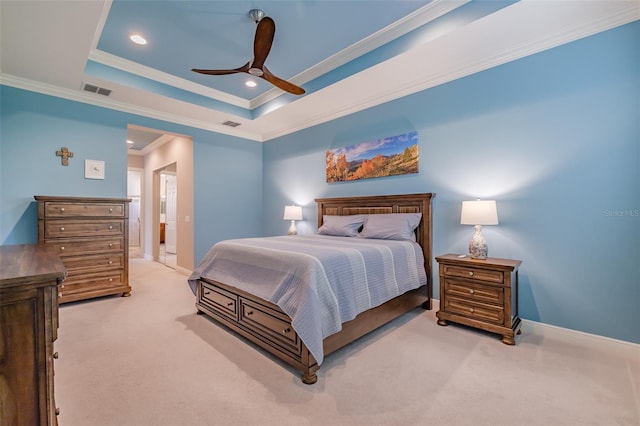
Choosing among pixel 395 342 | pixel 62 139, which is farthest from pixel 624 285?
pixel 62 139

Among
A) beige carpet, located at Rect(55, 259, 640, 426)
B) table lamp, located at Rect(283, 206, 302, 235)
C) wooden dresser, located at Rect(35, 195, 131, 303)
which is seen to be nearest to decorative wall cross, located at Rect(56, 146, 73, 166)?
wooden dresser, located at Rect(35, 195, 131, 303)

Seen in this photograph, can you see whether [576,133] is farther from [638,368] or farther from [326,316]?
[326,316]

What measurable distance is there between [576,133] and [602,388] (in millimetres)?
2021

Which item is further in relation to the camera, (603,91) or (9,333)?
(603,91)

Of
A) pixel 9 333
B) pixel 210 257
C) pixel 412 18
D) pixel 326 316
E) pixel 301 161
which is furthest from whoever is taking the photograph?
pixel 301 161

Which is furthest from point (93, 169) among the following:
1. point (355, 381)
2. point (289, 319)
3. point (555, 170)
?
point (555, 170)

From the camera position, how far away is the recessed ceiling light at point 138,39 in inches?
121

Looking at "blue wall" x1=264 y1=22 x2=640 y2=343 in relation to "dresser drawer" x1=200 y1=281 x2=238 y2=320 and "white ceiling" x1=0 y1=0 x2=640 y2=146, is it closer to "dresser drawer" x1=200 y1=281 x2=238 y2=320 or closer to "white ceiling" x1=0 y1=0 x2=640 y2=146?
"white ceiling" x1=0 y1=0 x2=640 y2=146

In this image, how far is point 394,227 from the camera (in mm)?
3432

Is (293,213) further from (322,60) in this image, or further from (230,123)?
(322,60)

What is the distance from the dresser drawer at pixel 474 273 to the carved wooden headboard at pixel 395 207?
0.56 m

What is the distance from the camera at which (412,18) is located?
110 inches

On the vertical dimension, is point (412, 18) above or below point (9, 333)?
above

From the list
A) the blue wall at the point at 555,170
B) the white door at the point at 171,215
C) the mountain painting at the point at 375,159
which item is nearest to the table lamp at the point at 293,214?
the mountain painting at the point at 375,159
